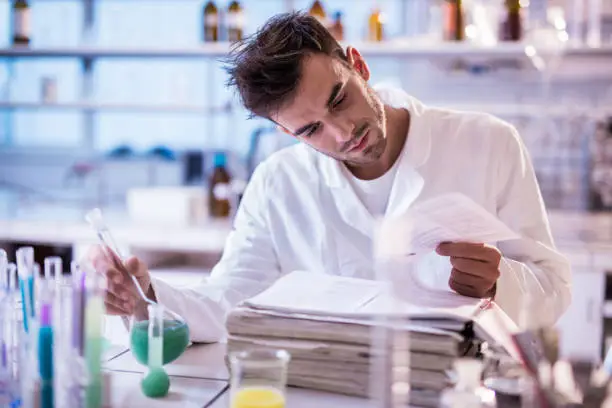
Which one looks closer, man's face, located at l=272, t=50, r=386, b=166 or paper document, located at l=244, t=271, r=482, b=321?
paper document, located at l=244, t=271, r=482, b=321

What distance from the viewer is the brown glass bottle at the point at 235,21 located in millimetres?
2945

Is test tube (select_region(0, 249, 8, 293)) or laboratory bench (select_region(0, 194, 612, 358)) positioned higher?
test tube (select_region(0, 249, 8, 293))

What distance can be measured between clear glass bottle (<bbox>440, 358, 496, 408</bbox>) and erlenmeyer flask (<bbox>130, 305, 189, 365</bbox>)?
416 mm

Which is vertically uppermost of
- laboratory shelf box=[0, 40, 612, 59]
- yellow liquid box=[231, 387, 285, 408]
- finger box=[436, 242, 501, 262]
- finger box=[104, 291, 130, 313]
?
laboratory shelf box=[0, 40, 612, 59]

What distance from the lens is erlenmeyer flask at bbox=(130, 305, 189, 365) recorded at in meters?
1.06

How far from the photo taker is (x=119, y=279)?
4.15ft

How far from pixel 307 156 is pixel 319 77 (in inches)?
15.8

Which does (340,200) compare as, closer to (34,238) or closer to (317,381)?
(317,381)

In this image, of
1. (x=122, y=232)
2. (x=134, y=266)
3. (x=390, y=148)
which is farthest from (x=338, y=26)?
(x=134, y=266)

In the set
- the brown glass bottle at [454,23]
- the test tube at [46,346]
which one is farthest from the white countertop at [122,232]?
the test tube at [46,346]

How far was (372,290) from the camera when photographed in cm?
117

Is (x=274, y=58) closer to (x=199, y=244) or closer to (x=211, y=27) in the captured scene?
(x=199, y=244)

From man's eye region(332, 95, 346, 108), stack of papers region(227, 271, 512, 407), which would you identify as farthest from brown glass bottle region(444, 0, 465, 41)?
stack of papers region(227, 271, 512, 407)

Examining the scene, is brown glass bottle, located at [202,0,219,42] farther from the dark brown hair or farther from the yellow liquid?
the yellow liquid
